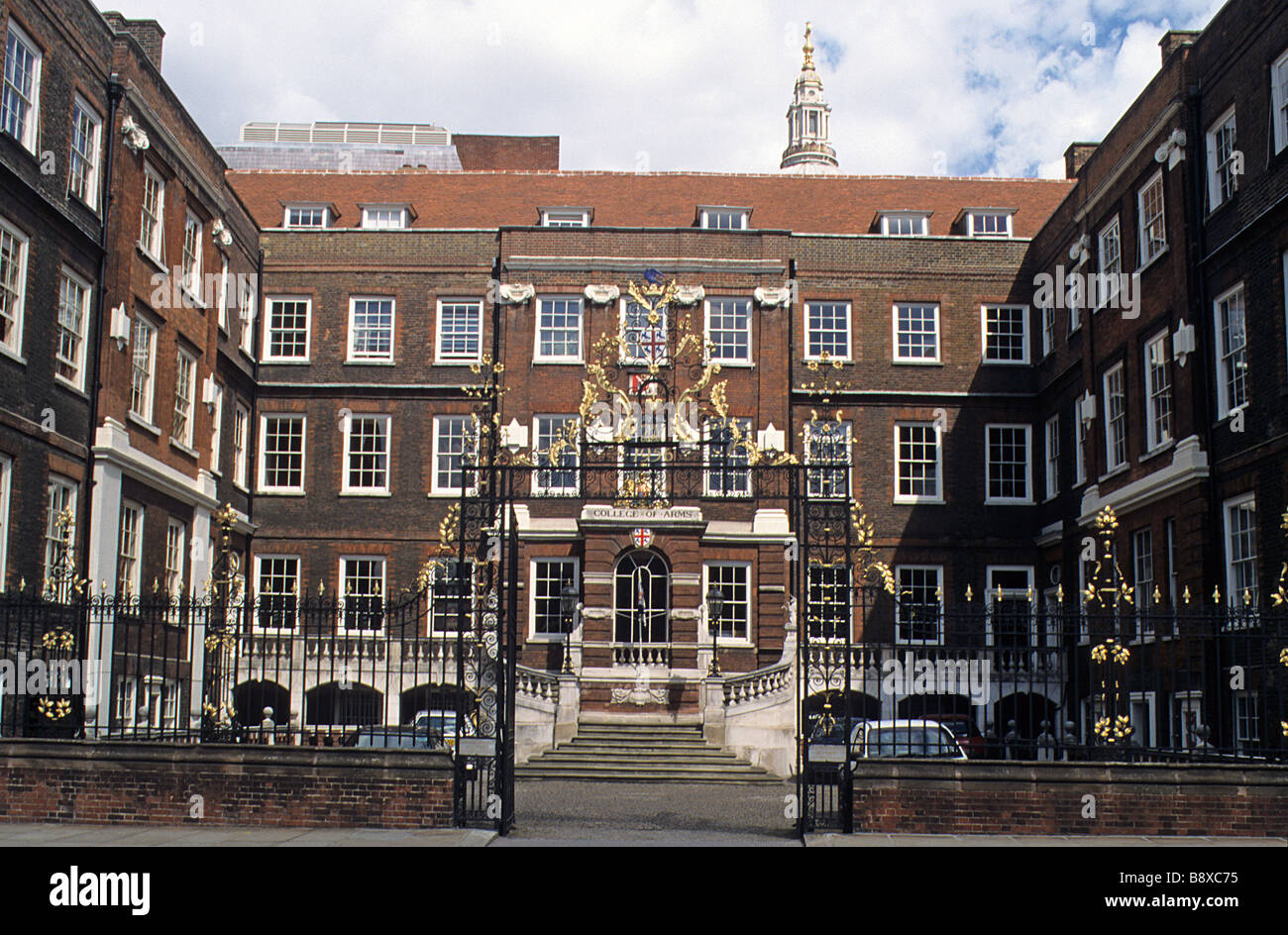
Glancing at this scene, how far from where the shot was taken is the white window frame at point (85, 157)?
985 inches

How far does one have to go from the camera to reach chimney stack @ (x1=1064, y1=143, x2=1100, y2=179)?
40688 millimetres

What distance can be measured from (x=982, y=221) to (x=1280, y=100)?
55.7ft

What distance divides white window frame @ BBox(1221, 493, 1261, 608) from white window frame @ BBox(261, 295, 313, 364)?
77.8 feet

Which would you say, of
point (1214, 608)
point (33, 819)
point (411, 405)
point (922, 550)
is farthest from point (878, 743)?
point (411, 405)

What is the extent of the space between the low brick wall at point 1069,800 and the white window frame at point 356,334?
25269 mm

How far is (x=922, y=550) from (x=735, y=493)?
582cm

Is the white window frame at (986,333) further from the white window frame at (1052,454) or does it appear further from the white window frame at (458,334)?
the white window frame at (458,334)

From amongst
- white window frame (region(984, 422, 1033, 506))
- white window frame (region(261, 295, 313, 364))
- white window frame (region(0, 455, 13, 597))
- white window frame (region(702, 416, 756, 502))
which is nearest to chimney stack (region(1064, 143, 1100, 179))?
white window frame (region(984, 422, 1033, 506))

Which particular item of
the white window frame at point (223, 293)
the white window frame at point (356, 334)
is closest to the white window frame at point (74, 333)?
the white window frame at point (223, 293)

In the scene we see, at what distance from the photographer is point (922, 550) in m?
36.7

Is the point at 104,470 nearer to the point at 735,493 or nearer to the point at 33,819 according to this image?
the point at 33,819

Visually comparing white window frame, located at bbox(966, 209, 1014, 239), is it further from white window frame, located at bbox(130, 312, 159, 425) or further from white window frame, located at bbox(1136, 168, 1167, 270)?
white window frame, located at bbox(130, 312, 159, 425)

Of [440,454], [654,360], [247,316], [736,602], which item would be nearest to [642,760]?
[736,602]

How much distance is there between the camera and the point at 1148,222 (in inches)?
1123
